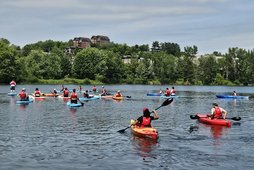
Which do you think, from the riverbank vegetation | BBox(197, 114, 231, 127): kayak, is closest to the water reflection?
BBox(197, 114, 231, 127): kayak

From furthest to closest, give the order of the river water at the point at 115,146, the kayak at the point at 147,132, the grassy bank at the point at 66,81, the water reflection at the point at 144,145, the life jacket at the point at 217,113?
the grassy bank at the point at 66,81, the life jacket at the point at 217,113, the kayak at the point at 147,132, the water reflection at the point at 144,145, the river water at the point at 115,146

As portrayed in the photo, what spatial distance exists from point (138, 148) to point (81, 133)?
6775 mm

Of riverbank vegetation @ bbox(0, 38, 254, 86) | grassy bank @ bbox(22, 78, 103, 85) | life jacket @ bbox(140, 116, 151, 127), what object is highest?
riverbank vegetation @ bbox(0, 38, 254, 86)

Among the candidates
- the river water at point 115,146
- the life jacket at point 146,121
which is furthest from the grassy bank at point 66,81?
the life jacket at point 146,121

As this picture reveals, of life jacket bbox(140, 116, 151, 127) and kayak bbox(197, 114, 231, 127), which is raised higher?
life jacket bbox(140, 116, 151, 127)

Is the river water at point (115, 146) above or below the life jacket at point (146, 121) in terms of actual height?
below

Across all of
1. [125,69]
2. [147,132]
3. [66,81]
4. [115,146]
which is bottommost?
[115,146]

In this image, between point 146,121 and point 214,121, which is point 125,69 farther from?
point 146,121

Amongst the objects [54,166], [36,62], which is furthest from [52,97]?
[36,62]

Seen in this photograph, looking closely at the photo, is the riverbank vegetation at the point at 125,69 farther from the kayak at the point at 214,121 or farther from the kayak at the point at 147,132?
the kayak at the point at 147,132

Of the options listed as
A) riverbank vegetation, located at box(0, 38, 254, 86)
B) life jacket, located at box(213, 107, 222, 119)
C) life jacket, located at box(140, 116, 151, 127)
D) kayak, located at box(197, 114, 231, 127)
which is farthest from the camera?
riverbank vegetation, located at box(0, 38, 254, 86)

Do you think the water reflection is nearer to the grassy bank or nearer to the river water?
the river water

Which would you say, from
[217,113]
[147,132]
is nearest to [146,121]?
[147,132]

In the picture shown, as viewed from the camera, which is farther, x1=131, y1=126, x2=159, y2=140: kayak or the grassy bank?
the grassy bank
